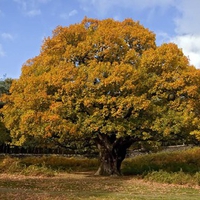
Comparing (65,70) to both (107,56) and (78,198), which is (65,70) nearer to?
(107,56)

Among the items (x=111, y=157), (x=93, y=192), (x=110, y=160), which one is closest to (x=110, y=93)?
(x=111, y=157)

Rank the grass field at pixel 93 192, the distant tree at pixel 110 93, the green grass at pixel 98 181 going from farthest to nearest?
the distant tree at pixel 110 93, the green grass at pixel 98 181, the grass field at pixel 93 192

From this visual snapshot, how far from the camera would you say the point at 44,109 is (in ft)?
59.4

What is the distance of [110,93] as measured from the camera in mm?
17891

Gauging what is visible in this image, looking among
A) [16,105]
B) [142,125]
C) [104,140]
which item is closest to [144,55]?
[142,125]

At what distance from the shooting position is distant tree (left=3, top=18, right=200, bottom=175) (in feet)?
56.4

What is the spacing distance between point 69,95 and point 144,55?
489cm

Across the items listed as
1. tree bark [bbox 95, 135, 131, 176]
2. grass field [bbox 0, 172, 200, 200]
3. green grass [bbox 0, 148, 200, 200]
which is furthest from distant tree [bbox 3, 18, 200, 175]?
grass field [bbox 0, 172, 200, 200]

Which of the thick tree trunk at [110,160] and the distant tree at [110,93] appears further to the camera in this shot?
the thick tree trunk at [110,160]

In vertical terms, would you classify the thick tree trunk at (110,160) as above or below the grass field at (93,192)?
above

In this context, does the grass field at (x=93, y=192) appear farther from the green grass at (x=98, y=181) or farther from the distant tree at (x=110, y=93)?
the distant tree at (x=110, y=93)

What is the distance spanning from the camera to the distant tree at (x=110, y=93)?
17.2 metres

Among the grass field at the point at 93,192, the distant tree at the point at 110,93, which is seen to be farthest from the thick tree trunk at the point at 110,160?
the grass field at the point at 93,192

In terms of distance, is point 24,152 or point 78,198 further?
point 24,152
